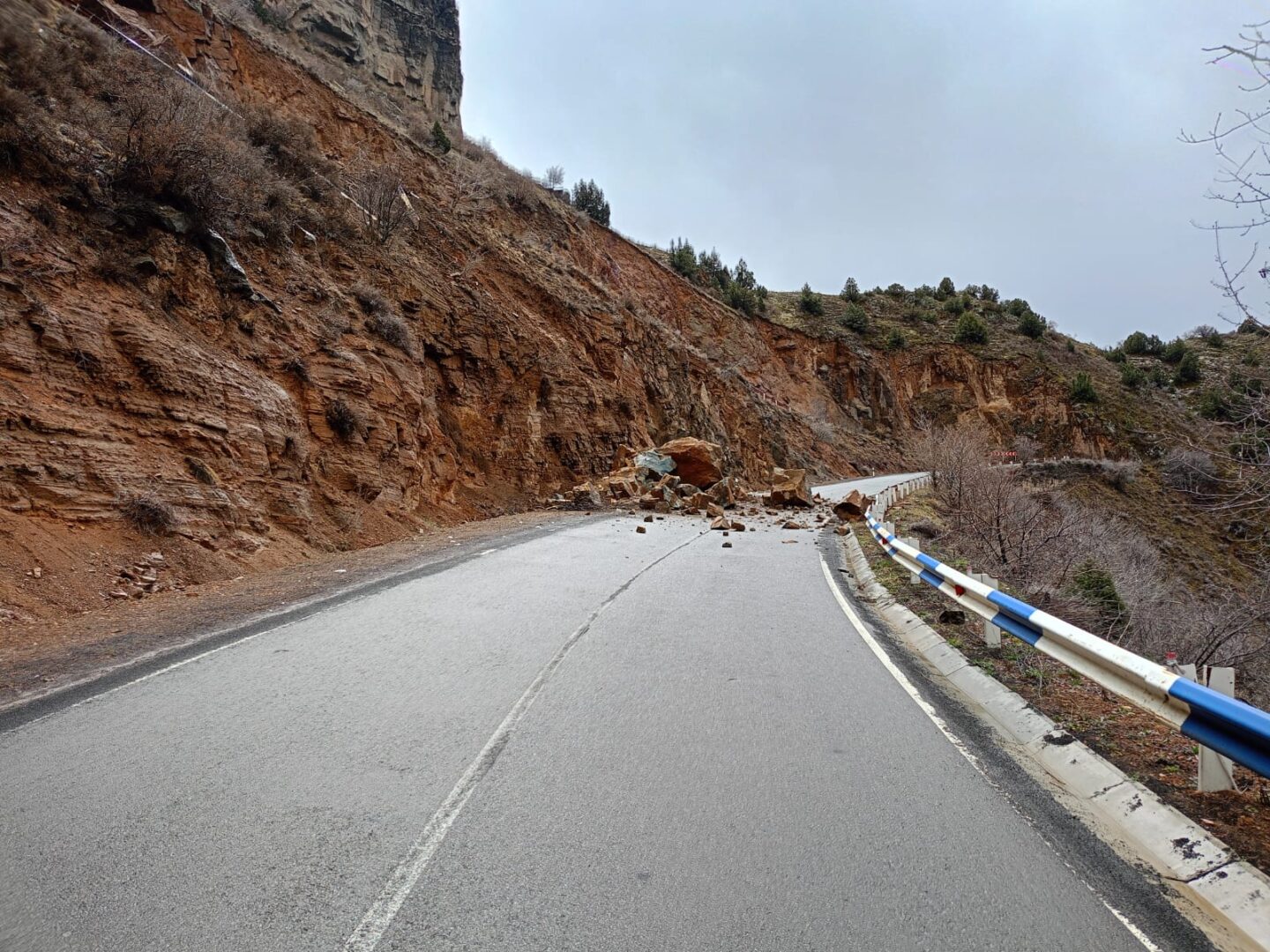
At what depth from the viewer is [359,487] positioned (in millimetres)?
13836

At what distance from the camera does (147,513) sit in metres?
9.00

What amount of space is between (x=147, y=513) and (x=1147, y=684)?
10592 mm

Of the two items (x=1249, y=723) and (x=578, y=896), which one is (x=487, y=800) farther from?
(x=1249, y=723)

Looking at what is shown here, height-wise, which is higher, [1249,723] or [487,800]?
→ [1249,723]

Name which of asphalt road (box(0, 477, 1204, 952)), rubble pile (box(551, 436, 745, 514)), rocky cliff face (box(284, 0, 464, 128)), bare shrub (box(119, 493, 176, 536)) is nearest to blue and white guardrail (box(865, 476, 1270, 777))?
asphalt road (box(0, 477, 1204, 952))

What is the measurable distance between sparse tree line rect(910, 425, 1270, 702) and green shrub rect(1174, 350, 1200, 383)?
44337mm

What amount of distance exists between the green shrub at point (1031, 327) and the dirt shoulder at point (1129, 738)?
7030 centimetres

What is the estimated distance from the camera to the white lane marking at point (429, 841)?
2.51 meters

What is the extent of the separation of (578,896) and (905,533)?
47.8 ft

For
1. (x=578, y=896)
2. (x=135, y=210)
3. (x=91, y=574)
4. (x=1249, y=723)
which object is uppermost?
(x=135, y=210)

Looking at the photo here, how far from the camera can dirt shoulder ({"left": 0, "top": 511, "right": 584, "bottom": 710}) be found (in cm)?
549

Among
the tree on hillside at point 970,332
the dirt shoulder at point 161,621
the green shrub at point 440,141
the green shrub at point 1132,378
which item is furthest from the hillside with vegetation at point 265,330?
the tree on hillside at point 970,332

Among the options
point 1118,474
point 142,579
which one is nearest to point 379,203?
point 142,579

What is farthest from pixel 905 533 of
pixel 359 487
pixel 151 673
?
pixel 151 673
